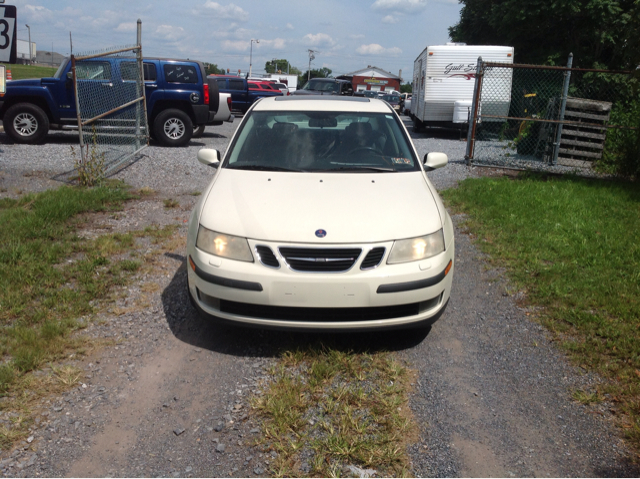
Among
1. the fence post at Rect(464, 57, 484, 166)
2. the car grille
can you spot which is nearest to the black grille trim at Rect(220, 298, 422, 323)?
the car grille

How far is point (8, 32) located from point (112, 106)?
3907 mm

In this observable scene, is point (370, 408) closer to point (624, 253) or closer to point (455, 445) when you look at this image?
point (455, 445)

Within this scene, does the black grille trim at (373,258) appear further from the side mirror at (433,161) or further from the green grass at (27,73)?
the green grass at (27,73)

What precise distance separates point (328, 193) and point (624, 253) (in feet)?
11.9

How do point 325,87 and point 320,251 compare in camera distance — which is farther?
point 325,87

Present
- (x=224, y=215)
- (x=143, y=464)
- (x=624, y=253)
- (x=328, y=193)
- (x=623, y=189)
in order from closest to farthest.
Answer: (x=143, y=464), (x=224, y=215), (x=328, y=193), (x=624, y=253), (x=623, y=189)

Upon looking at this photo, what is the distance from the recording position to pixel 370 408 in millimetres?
3203

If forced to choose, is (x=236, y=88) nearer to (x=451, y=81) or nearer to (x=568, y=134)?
(x=451, y=81)

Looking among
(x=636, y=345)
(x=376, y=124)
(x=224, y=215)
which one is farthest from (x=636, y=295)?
(x=224, y=215)

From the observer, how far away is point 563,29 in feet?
79.4

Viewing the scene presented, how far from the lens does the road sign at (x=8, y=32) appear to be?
6.38 m

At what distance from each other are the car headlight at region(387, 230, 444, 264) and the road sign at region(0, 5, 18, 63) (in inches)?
209

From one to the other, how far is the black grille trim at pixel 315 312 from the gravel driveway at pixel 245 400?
1.15 feet

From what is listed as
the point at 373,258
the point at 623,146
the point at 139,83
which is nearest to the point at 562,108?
the point at 623,146
